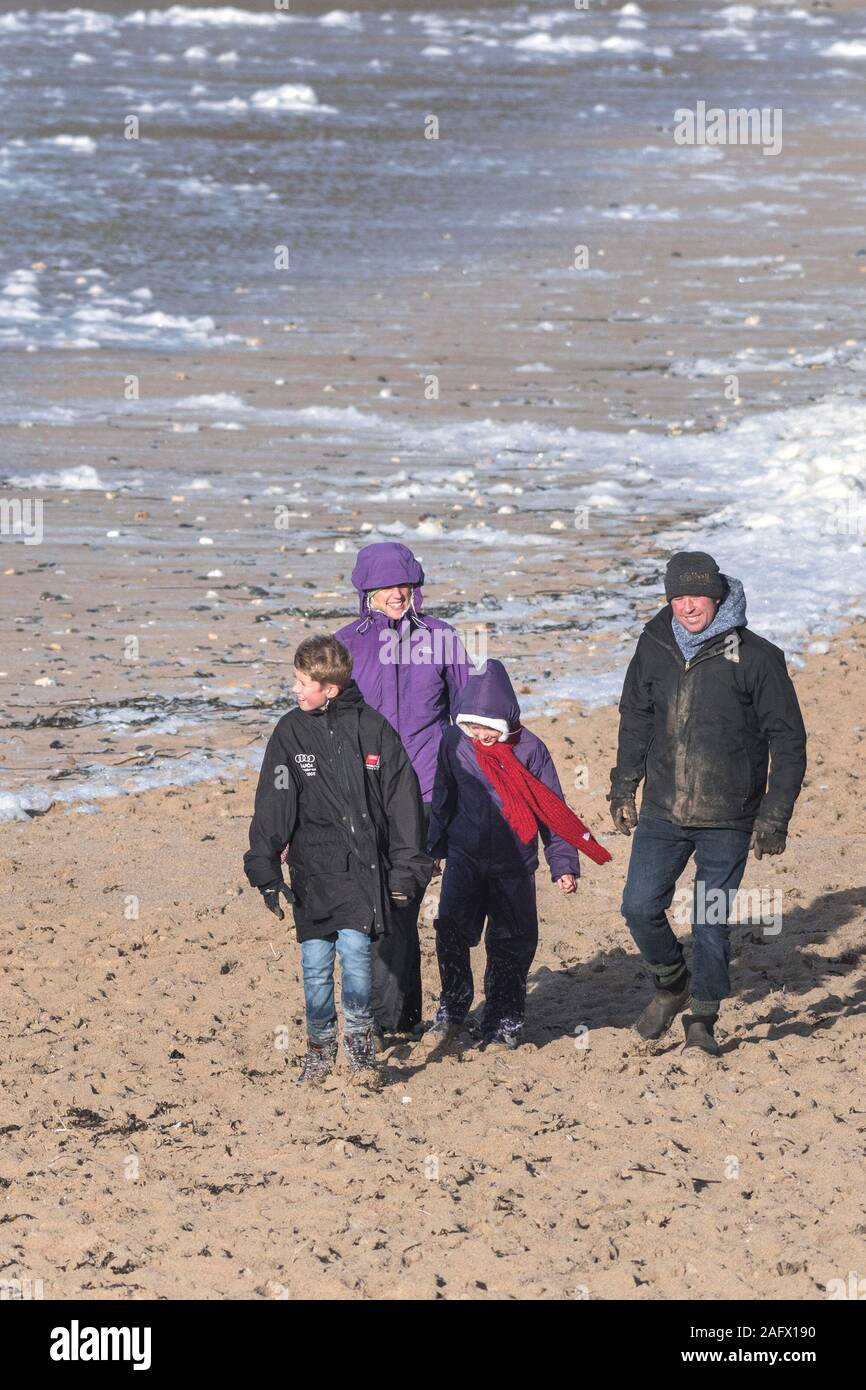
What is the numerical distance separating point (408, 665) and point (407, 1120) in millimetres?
1764

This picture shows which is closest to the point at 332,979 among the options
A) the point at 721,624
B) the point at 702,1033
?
the point at 702,1033

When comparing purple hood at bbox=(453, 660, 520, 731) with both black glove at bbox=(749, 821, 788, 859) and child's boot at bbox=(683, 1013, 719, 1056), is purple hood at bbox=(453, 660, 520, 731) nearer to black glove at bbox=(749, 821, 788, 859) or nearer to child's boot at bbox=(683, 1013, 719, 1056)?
black glove at bbox=(749, 821, 788, 859)

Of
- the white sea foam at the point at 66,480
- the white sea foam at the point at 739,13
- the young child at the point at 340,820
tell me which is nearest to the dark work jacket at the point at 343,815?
the young child at the point at 340,820

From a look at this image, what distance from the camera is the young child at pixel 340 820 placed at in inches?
271

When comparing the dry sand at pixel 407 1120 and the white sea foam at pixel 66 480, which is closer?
the dry sand at pixel 407 1120

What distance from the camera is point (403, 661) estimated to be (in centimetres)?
759

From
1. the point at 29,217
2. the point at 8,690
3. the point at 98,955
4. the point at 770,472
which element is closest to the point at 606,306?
the point at 770,472

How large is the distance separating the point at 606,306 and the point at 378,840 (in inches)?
694

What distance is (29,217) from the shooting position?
28.5 meters

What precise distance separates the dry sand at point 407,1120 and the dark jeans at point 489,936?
24 centimetres

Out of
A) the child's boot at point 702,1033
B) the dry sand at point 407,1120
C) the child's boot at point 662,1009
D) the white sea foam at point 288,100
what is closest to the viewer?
the dry sand at point 407,1120

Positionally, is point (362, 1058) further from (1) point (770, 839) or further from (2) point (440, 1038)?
(1) point (770, 839)

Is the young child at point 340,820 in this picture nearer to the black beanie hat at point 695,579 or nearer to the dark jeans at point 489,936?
the dark jeans at point 489,936
